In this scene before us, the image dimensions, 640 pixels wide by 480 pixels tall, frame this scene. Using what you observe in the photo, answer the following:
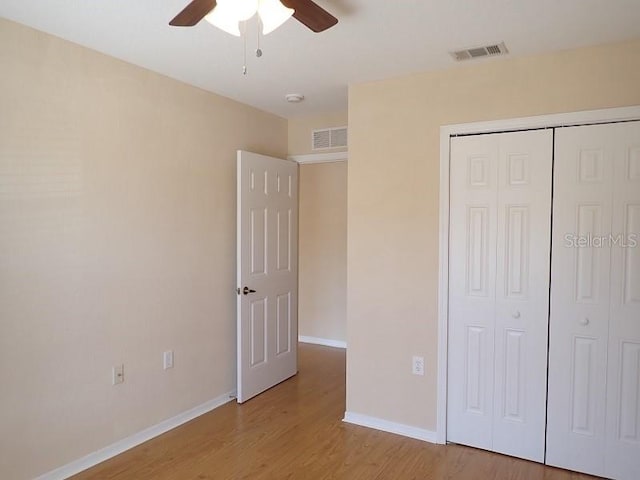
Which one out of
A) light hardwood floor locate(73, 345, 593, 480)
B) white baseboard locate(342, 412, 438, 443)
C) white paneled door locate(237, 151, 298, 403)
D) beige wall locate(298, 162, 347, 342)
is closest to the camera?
light hardwood floor locate(73, 345, 593, 480)

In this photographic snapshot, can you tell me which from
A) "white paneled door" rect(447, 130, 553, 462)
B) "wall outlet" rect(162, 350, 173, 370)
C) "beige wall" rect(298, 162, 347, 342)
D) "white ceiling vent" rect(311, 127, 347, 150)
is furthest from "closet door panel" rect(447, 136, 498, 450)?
"beige wall" rect(298, 162, 347, 342)

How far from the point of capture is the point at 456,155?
288 cm

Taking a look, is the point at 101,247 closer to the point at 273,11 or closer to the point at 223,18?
the point at 223,18

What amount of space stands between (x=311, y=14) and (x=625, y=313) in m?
2.27

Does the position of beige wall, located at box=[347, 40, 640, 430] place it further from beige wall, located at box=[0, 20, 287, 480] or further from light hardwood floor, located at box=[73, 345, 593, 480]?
beige wall, located at box=[0, 20, 287, 480]

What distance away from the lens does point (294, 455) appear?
→ 2.79 metres

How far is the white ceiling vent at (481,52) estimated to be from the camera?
8.27ft

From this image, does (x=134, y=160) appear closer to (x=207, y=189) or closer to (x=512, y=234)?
(x=207, y=189)

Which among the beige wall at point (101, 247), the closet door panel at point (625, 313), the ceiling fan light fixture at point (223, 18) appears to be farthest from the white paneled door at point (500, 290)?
the beige wall at point (101, 247)

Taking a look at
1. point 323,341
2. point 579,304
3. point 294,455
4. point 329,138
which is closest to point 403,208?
point 579,304

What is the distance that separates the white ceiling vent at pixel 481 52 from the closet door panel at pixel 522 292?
1.59 ft

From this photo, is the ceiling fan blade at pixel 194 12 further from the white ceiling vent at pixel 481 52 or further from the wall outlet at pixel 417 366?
the wall outlet at pixel 417 366

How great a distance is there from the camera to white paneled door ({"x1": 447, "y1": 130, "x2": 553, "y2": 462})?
2666 millimetres

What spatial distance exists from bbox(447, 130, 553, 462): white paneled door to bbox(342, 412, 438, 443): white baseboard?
145mm
